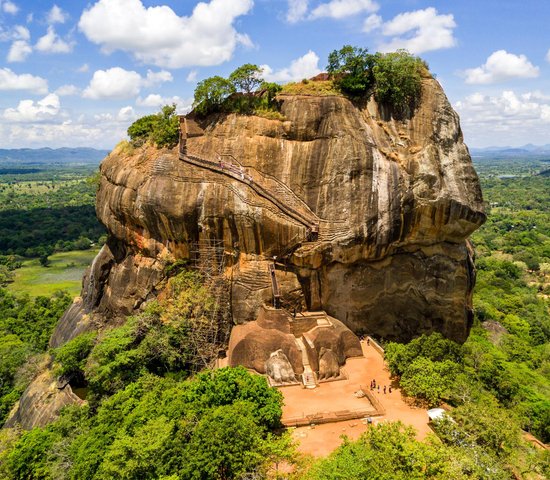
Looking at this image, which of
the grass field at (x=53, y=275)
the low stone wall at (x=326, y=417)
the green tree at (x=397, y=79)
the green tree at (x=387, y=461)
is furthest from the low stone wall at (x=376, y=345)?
the grass field at (x=53, y=275)

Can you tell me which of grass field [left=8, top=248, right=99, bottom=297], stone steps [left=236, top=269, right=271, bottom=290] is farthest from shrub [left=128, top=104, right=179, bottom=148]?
grass field [left=8, top=248, right=99, bottom=297]

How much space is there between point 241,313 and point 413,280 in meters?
11.8

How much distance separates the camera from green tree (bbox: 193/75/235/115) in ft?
85.9

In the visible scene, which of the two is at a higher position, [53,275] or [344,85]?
[344,85]

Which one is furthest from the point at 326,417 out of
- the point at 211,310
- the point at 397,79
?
the point at 397,79

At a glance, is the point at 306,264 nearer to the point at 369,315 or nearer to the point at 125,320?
the point at 369,315

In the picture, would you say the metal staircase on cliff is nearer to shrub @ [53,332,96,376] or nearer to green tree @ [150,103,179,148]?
green tree @ [150,103,179,148]

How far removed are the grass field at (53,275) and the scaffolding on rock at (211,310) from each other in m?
44.5

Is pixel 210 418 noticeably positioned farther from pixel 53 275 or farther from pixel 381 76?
pixel 53 275

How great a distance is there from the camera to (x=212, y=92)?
2639 cm

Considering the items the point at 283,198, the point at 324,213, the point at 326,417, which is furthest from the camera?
the point at 283,198

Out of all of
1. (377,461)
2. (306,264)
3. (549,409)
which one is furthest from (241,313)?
(549,409)

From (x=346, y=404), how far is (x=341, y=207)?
11025mm

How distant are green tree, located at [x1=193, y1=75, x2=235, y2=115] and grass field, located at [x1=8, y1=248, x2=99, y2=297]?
45987 millimetres
